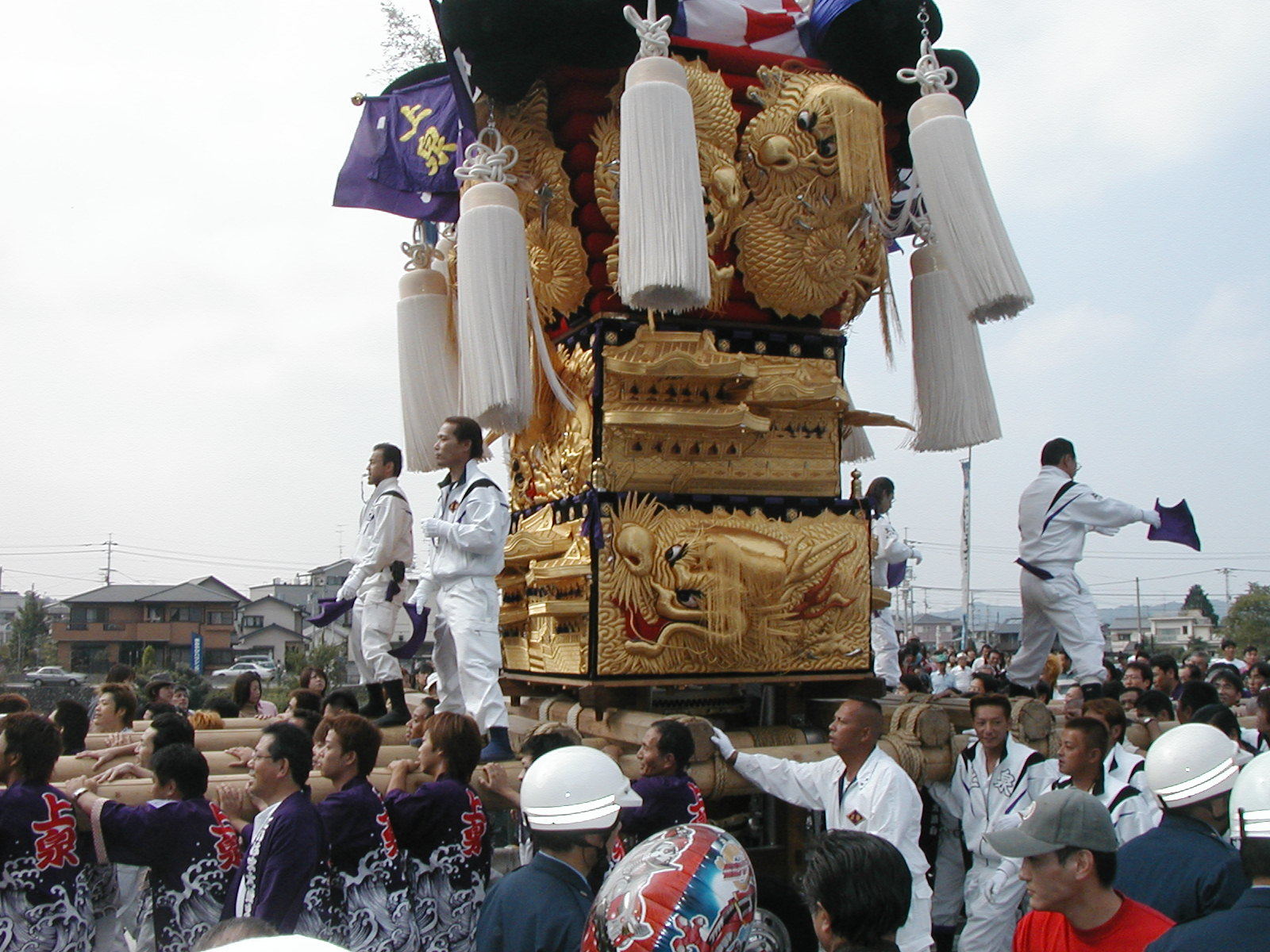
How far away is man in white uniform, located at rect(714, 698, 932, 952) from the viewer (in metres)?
4.44

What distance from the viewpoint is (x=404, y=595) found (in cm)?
677

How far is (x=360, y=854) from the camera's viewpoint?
401 cm

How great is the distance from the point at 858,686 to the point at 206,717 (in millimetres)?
3850

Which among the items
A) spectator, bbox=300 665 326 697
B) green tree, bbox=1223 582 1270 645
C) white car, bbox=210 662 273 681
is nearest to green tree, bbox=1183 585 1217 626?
green tree, bbox=1223 582 1270 645

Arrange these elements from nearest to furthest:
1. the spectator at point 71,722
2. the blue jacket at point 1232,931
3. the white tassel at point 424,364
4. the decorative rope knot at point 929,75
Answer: the blue jacket at point 1232,931 < the spectator at point 71,722 < the decorative rope knot at point 929,75 < the white tassel at point 424,364

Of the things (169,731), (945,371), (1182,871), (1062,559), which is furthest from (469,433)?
(1182,871)

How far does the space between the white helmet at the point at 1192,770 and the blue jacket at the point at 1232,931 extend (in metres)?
1.05

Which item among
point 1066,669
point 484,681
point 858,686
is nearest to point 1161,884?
point 484,681

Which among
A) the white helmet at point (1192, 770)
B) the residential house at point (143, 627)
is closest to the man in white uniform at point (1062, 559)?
the white helmet at point (1192, 770)

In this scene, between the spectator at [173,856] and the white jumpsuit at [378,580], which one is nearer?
the spectator at [173,856]

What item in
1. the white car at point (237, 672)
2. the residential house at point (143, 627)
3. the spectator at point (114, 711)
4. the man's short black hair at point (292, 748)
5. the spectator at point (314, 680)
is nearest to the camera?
the man's short black hair at point (292, 748)

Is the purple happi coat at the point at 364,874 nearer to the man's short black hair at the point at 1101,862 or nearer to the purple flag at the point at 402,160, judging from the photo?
the man's short black hair at the point at 1101,862

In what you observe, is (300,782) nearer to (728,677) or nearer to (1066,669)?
(728,677)

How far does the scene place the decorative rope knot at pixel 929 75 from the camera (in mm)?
6805
